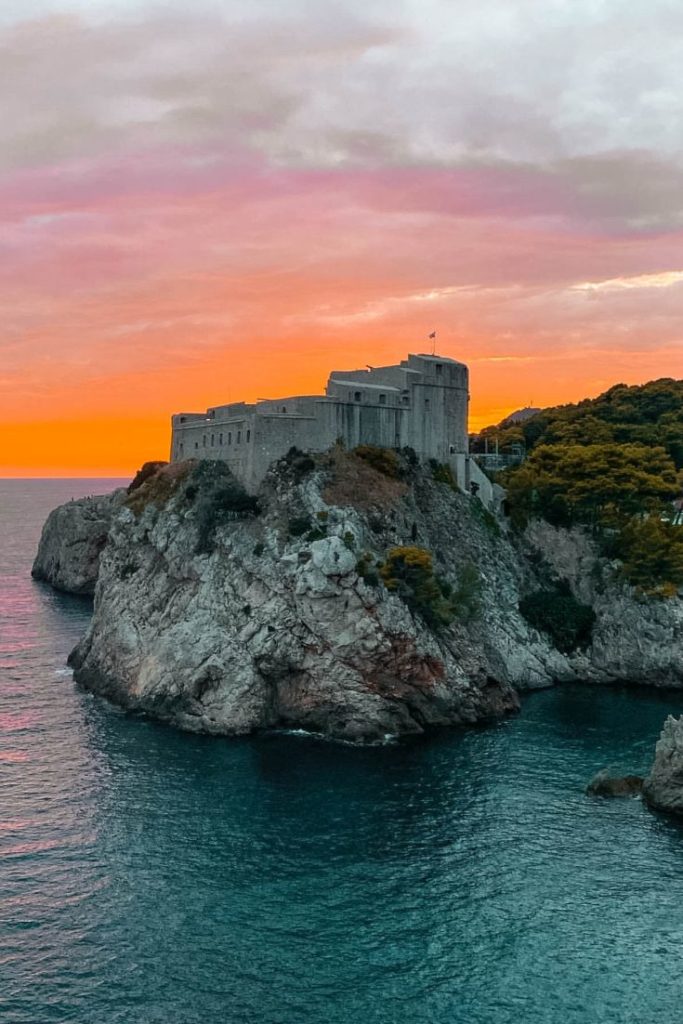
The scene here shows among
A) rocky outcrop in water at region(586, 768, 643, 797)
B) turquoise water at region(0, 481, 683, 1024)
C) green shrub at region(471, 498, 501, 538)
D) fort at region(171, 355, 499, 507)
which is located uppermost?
fort at region(171, 355, 499, 507)

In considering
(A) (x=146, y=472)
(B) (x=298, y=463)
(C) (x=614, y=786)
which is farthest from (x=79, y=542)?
(C) (x=614, y=786)

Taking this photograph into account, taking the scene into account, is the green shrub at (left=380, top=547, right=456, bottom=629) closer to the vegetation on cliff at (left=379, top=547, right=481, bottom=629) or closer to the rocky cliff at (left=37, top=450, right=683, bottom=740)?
the vegetation on cliff at (left=379, top=547, right=481, bottom=629)

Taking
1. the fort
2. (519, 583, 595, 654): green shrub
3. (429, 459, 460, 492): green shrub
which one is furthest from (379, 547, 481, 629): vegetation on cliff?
(429, 459, 460, 492): green shrub

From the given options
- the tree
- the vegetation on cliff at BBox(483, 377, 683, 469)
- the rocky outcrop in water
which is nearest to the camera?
the rocky outcrop in water

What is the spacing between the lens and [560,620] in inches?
3558

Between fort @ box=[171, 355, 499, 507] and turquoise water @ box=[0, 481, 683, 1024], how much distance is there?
29535 mm

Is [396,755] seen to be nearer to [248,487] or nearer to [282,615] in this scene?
[282,615]

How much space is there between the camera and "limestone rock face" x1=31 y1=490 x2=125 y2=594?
485ft

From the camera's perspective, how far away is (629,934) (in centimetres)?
4325

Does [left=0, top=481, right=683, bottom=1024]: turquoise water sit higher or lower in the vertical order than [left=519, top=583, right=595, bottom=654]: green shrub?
lower

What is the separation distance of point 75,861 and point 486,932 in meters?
22.7

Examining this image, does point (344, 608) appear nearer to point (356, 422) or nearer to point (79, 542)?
point (356, 422)

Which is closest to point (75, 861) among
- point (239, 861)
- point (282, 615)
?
point (239, 861)

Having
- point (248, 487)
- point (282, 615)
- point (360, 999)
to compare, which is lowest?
point (360, 999)
